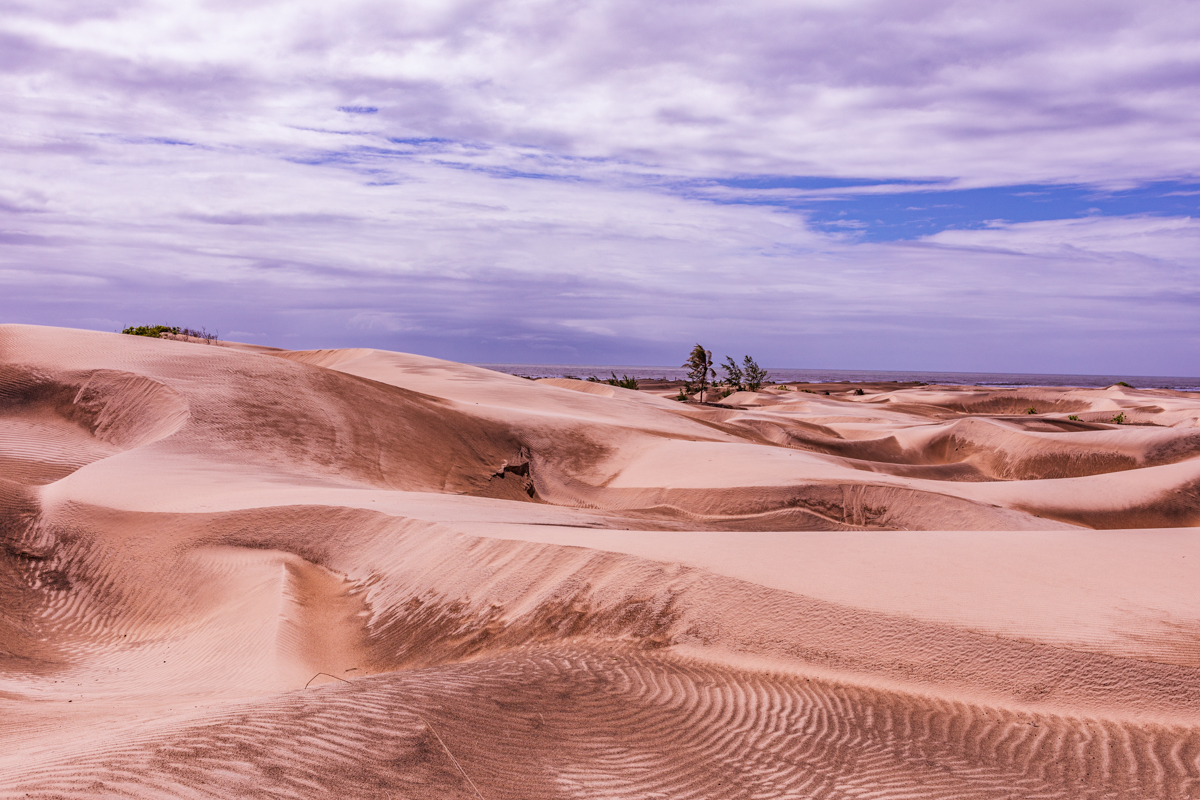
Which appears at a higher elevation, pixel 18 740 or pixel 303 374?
pixel 303 374

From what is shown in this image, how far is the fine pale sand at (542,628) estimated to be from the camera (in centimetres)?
422

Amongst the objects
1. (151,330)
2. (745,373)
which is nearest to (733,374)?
(745,373)

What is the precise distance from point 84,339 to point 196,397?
17.4 ft

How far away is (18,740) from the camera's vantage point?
4668 millimetres

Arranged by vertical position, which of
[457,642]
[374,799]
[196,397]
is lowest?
[457,642]

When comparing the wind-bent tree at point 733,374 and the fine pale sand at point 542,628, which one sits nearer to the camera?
the fine pale sand at point 542,628

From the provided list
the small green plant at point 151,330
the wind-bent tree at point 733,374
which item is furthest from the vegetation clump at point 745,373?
the small green plant at point 151,330

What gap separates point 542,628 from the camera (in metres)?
6.68

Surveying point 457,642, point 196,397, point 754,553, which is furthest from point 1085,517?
point 196,397

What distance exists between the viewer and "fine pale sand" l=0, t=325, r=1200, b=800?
4223 mm

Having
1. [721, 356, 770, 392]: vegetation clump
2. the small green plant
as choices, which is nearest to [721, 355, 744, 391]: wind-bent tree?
[721, 356, 770, 392]: vegetation clump

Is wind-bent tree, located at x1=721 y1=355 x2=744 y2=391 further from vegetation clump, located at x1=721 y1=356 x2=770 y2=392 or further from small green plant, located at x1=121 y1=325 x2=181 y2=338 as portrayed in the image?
small green plant, located at x1=121 y1=325 x2=181 y2=338

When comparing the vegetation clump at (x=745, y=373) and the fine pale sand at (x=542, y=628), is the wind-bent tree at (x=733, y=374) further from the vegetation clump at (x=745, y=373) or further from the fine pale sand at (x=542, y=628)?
the fine pale sand at (x=542, y=628)

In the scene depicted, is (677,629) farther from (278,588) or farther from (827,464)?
(827,464)
